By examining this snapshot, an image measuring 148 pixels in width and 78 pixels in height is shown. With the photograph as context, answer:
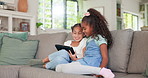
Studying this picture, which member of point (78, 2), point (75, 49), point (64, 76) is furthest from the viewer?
point (78, 2)

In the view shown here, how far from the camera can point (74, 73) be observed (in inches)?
57.4

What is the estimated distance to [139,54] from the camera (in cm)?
165

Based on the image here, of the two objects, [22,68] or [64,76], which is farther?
A: [22,68]

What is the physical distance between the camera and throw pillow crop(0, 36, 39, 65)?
2387mm

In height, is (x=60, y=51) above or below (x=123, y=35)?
below

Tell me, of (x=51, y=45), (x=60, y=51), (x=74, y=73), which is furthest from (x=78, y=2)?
(x=74, y=73)

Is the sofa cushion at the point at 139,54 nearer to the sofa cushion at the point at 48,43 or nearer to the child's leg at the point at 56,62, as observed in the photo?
the child's leg at the point at 56,62

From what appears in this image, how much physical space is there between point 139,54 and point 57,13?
4.09 metres

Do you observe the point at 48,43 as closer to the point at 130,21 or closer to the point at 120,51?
the point at 120,51

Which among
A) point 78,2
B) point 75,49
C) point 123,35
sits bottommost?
point 75,49

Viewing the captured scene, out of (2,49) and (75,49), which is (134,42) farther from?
(2,49)

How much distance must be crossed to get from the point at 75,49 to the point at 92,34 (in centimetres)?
36

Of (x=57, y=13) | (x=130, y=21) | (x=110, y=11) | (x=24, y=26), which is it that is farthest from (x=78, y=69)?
(x=130, y=21)

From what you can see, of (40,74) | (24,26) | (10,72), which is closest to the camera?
(40,74)
